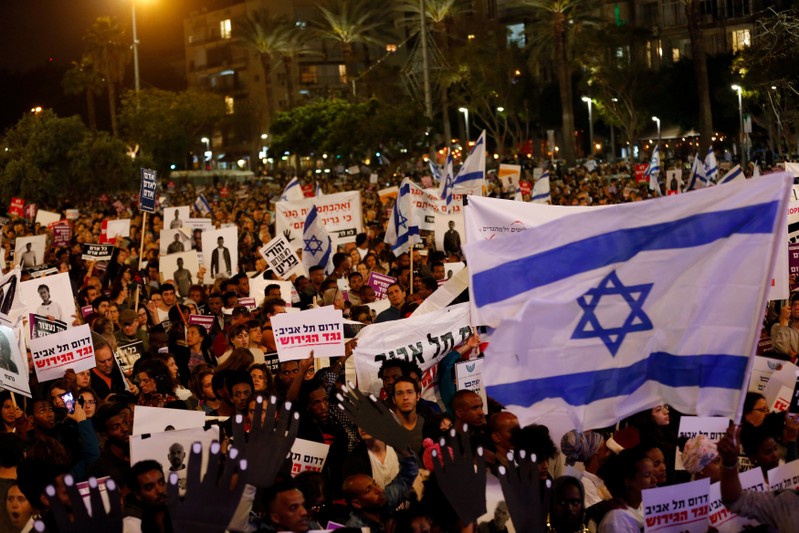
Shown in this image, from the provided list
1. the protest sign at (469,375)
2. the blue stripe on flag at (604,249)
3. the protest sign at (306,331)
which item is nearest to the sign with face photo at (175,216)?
the protest sign at (306,331)

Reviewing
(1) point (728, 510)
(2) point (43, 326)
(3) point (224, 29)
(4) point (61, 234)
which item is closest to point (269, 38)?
(3) point (224, 29)

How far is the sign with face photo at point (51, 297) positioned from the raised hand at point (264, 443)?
6733mm

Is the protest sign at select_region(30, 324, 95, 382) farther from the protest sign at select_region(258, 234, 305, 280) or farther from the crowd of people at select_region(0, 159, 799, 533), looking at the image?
the protest sign at select_region(258, 234, 305, 280)

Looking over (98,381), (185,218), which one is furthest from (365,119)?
(98,381)

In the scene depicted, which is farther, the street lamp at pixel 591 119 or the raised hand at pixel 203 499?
the street lamp at pixel 591 119

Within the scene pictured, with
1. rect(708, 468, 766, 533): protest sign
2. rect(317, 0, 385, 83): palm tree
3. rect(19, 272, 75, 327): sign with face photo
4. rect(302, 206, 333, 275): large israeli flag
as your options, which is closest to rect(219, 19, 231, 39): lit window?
rect(317, 0, 385, 83): palm tree

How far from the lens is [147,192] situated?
58.7 feet

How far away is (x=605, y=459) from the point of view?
7277mm

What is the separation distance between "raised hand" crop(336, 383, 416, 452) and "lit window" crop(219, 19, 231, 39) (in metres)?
103

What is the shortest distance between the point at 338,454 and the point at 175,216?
57.6ft

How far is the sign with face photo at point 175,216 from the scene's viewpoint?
76.6 feet

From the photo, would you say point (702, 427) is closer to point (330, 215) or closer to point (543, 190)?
point (330, 215)

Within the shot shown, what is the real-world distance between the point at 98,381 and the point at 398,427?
4195 millimetres

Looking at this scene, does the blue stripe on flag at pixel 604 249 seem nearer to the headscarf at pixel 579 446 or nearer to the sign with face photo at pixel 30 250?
the headscarf at pixel 579 446
